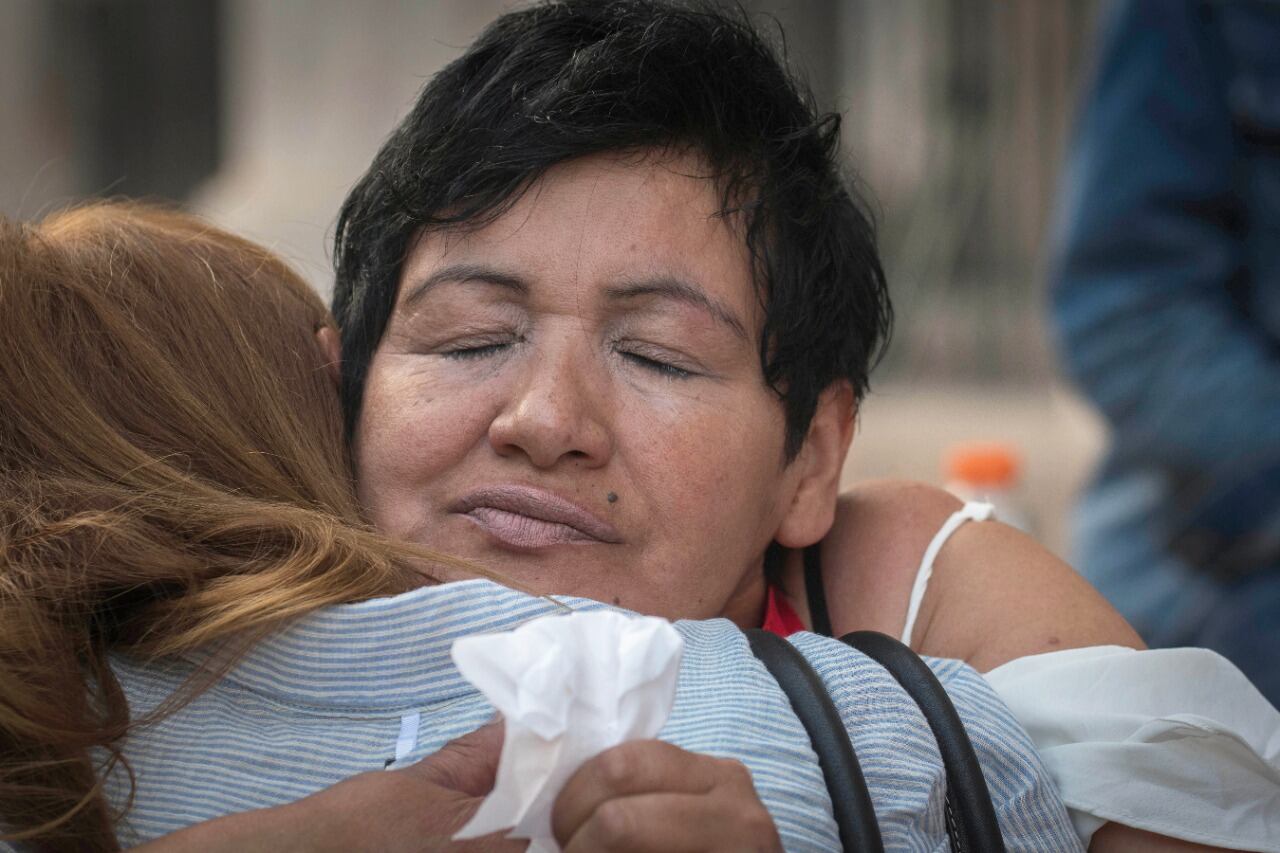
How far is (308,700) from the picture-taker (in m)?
1.40

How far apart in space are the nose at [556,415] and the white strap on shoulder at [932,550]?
0.50 meters

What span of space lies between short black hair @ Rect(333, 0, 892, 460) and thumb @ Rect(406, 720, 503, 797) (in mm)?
744

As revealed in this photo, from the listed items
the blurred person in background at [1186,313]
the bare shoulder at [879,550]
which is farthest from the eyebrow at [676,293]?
the blurred person in background at [1186,313]

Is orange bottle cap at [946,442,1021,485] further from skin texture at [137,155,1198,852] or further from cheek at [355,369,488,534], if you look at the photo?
cheek at [355,369,488,534]

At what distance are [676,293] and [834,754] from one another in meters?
0.69

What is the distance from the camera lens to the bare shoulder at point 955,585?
1761 millimetres

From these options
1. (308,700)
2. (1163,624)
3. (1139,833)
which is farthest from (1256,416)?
(308,700)

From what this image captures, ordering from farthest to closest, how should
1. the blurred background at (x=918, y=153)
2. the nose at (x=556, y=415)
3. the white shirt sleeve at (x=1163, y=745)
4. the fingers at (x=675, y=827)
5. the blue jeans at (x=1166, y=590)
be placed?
1. the blurred background at (x=918, y=153)
2. the blue jeans at (x=1166, y=590)
3. the nose at (x=556, y=415)
4. the white shirt sleeve at (x=1163, y=745)
5. the fingers at (x=675, y=827)

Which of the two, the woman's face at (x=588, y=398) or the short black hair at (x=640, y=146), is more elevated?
the short black hair at (x=640, y=146)

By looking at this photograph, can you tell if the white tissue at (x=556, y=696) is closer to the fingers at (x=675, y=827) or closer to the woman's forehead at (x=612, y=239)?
the fingers at (x=675, y=827)

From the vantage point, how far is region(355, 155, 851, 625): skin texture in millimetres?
1699

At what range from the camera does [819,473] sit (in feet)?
6.79

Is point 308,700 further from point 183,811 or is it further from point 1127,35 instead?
point 1127,35

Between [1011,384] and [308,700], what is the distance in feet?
16.3
